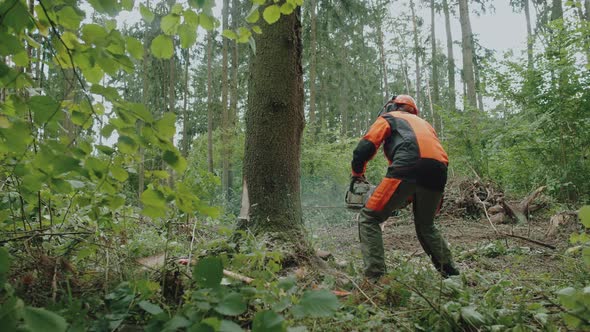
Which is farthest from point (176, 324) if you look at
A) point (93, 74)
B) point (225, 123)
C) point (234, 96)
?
point (234, 96)

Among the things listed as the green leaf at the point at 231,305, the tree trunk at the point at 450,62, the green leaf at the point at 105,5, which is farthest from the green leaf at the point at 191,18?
the tree trunk at the point at 450,62

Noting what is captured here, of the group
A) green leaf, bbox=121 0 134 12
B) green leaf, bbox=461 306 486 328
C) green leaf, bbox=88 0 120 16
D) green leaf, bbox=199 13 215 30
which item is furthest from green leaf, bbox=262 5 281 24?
green leaf, bbox=461 306 486 328

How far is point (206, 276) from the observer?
1.30 m

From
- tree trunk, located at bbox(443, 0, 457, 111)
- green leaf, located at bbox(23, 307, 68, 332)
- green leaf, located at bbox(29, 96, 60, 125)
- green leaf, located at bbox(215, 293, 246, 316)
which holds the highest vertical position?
tree trunk, located at bbox(443, 0, 457, 111)

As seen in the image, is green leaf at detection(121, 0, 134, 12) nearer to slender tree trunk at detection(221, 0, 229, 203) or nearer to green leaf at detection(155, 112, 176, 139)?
green leaf at detection(155, 112, 176, 139)

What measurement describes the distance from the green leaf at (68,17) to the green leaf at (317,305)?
1322 mm

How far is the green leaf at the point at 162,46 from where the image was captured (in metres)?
1.60

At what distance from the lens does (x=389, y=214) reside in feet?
13.0

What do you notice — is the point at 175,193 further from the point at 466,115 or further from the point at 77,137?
the point at 466,115

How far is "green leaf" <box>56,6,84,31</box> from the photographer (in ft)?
4.88

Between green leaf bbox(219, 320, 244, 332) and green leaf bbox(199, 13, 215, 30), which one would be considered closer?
green leaf bbox(219, 320, 244, 332)

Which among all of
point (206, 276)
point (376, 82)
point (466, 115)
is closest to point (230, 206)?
point (466, 115)

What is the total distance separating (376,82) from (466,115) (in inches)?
801

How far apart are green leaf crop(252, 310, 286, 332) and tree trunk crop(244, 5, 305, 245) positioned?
252cm
